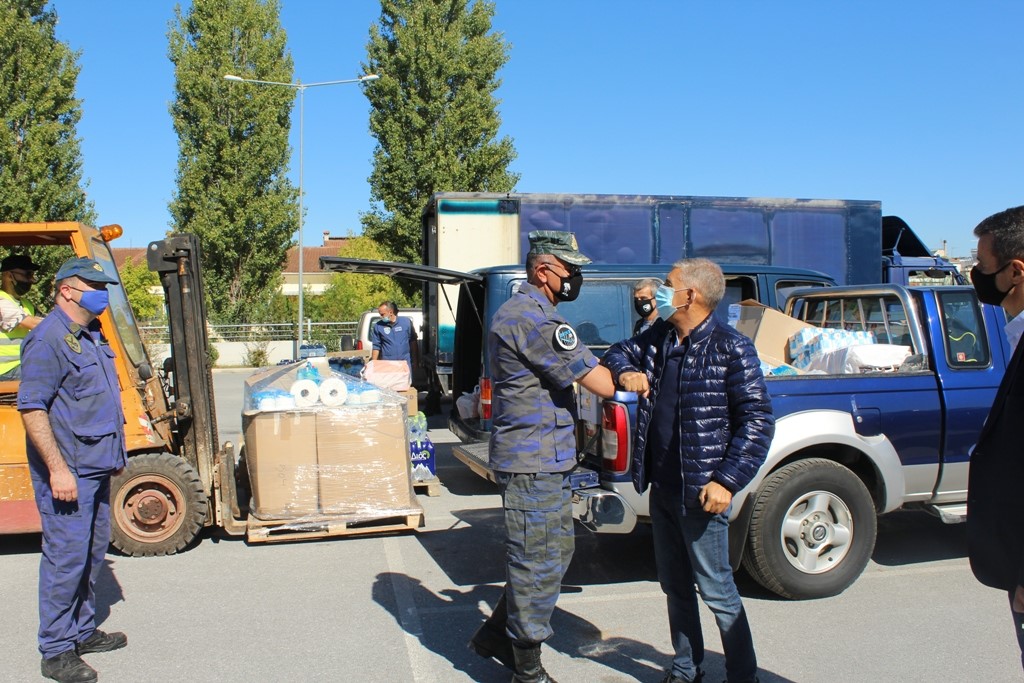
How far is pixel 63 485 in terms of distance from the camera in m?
3.84

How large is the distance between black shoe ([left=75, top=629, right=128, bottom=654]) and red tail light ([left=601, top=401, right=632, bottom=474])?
2.71m

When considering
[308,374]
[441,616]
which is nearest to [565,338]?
[441,616]

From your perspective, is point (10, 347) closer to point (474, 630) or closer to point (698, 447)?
point (474, 630)

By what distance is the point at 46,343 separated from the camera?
3906 millimetres

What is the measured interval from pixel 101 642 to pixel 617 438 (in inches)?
112

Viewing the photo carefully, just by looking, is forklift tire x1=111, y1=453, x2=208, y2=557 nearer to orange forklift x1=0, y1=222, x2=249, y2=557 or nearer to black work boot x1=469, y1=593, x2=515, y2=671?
orange forklift x1=0, y1=222, x2=249, y2=557

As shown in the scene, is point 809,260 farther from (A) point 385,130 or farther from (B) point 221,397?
(A) point 385,130

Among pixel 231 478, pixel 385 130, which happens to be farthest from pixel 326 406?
pixel 385 130

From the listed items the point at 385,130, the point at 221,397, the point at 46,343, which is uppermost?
the point at 385,130

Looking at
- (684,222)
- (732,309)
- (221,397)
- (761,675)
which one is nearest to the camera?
(761,675)

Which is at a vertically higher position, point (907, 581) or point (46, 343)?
point (46, 343)

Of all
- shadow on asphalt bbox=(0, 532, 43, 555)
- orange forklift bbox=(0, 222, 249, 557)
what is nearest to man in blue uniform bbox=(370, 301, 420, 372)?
orange forklift bbox=(0, 222, 249, 557)

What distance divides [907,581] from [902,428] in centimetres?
100

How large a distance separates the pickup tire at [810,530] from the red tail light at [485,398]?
3.07 meters
